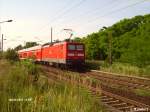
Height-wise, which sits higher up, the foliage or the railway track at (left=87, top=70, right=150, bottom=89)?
the foliage

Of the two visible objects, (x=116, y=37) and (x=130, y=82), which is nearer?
(x=130, y=82)

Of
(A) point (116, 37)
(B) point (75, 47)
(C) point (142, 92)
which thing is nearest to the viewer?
(C) point (142, 92)

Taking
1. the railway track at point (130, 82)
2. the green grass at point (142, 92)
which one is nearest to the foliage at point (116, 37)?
the railway track at point (130, 82)

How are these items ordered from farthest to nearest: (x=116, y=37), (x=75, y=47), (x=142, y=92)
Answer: (x=116, y=37) → (x=75, y=47) → (x=142, y=92)

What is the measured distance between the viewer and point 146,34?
3200 centimetres

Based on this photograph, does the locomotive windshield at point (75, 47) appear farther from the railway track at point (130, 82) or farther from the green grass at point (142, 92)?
the green grass at point (142, 92)

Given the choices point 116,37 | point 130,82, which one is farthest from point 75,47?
point 116,37

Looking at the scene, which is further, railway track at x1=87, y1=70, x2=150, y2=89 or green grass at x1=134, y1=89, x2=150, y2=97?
railway track at x1=87, y1=70, x2=150, y2=89

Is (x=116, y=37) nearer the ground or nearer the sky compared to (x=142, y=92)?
nearer the sky

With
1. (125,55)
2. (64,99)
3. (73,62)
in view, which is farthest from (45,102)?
(125,55)

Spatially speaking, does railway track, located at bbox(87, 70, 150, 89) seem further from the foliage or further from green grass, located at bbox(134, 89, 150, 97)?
the foliage

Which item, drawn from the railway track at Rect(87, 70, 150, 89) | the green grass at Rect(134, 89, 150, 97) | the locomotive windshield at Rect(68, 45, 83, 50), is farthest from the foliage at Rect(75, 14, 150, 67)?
the green grass at Rect(134, 89, 150, 97)

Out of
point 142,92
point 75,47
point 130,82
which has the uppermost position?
point 75,47

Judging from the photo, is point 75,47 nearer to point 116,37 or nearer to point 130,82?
point 130,82
